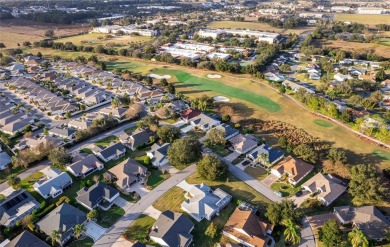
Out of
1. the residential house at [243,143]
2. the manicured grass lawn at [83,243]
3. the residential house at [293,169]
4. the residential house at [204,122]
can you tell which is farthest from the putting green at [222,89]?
the manicured grass lawn at [83,243]

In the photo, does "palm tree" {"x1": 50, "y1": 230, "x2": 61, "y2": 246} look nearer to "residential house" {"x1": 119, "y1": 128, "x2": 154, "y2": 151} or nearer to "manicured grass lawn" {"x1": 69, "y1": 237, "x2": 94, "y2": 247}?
"manicured grass lawn" {"x1": 69, "y1": 237, "x2": 94, "y2": 247}

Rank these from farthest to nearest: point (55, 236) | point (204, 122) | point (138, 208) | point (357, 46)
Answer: point (357, 46)
point (204, 122)
point (138, 208)
point (55, 236)

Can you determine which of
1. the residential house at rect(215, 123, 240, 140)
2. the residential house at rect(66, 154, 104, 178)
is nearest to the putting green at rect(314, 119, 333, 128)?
the residential house at rect(215, 123, 240, 140)

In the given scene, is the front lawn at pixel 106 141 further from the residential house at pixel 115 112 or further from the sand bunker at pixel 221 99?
the sand bunker at pixel 221 99

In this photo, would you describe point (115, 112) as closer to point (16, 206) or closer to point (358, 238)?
point (16, 206)

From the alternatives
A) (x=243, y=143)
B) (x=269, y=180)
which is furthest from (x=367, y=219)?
(x=243, y=143)

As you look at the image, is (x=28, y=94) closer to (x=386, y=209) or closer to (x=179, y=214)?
(x=179, y=214)
